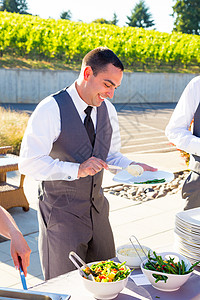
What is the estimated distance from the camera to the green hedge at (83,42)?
21.2m

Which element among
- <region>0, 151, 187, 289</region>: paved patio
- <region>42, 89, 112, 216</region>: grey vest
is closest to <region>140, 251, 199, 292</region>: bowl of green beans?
<region>42, 89, 112, 216</region>: grey vest

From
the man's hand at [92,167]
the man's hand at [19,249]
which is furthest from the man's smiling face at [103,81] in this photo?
the man's hand at [19,249]

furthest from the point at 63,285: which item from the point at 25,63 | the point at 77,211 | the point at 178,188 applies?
the point at 25,63

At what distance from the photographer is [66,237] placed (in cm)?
293

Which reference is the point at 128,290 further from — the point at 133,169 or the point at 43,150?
the point at 43,150

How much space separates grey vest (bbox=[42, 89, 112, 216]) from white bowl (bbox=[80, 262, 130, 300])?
2.92ft

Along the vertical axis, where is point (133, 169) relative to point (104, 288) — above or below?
above

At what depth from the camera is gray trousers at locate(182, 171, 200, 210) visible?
3730 mm

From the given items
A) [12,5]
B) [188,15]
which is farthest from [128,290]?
[12,5]

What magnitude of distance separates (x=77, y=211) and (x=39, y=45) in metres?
19.6

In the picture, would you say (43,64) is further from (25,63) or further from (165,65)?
(165,65)

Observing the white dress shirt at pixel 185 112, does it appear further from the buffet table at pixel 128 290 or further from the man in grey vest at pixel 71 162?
the buffet table at pixel 128 290

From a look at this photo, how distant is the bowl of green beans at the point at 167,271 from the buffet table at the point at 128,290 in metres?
0.04

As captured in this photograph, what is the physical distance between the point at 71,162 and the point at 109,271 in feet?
3.09
